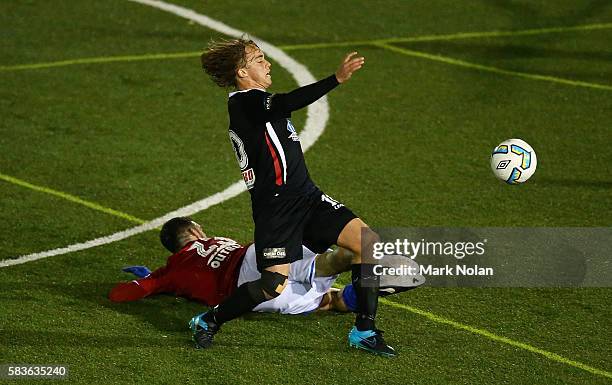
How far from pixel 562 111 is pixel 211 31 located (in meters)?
4.21

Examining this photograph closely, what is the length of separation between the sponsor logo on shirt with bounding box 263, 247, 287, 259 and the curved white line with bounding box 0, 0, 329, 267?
214cm

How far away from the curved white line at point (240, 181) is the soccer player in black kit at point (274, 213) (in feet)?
5.98

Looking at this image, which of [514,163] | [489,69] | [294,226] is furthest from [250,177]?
Answer: [489,69]

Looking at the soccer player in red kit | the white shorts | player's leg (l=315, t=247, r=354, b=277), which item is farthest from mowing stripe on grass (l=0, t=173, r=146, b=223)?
player's leg (l=315, t=247, r=354, b=277)

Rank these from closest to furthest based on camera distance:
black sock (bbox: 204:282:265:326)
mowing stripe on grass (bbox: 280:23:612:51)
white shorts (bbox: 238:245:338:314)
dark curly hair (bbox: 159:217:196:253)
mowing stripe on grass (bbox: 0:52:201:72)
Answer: black sock (bbox: 204:282:265:326)
white shorts (bbox: 238:245:338:314)
dark curly hair (bbox: 159:217:196:253)
mowing stripe on grass (bbox: 0:52:201:72)
mowing stripe on grass (bbox: 280:23:612:51)

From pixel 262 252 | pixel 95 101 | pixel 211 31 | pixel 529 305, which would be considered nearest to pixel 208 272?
pixel 262 252

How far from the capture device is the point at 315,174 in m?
10.4

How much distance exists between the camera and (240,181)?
10.3 m

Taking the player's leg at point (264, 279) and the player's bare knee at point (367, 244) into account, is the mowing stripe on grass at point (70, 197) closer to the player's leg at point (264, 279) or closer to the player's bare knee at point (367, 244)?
the player's leg at point (264, 279)

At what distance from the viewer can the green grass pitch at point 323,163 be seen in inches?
289

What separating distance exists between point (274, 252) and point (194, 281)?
94 centimetres

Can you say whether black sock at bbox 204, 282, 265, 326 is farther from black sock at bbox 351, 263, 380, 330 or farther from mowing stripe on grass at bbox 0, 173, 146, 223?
mowing stripe on grass at bbox 0, 173, 146, 223

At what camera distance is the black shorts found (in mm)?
7379

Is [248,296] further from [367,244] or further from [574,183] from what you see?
[574,183]
